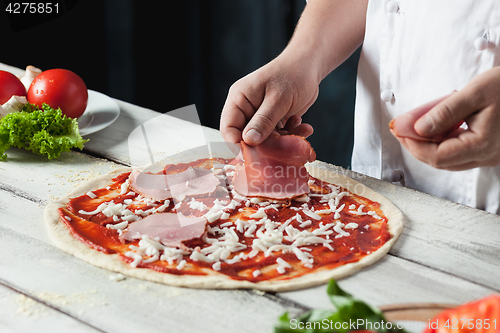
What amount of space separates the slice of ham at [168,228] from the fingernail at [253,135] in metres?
0.37

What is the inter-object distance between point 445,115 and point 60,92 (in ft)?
5.83

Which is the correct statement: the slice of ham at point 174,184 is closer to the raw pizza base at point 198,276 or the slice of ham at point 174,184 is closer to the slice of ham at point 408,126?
the raw pizza base at point 198,276

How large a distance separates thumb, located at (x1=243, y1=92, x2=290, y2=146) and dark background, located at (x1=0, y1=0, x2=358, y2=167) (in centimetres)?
217

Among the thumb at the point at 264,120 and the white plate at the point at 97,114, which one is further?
the white plate at the point at 97,114

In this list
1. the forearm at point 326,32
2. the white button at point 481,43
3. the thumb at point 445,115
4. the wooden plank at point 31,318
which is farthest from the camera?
the forearm at point 326,32

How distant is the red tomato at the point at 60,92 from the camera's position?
2.23 m

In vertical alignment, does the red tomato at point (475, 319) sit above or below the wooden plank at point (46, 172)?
above

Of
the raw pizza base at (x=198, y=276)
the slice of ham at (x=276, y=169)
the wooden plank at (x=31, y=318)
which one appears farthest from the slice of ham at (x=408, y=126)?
the wooden plank at (x=31, y=318)

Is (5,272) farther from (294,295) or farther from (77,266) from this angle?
(294,295)

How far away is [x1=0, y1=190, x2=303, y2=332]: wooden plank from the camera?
1.13 m

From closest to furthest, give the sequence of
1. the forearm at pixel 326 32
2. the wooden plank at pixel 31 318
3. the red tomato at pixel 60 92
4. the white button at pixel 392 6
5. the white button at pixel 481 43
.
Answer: the wooden plank at pixel 31 318 < the white button at pixel 481 43 < the white button at pixel 392 6 < the forearm at pixel 326 32 < the red tomato at pixel 60 92

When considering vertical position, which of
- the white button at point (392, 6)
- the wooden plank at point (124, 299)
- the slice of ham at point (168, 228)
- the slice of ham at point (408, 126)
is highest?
the white button at point (392, 6)

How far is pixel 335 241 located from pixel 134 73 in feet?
10.1

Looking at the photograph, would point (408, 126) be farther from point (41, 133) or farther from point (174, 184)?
point (41, 133)
